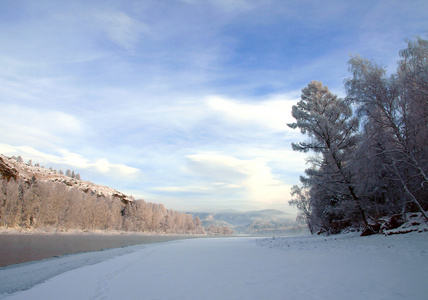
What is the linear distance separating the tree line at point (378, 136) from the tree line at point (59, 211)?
224 feet

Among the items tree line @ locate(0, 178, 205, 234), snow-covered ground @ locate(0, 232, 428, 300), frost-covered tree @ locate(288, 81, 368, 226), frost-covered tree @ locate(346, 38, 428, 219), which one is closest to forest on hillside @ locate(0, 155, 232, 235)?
tree line @ locate(0, 178, 205, 234)

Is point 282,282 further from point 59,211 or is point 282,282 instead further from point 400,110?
point 59,211

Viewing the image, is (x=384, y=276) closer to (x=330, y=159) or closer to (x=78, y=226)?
(x=330, y=159)

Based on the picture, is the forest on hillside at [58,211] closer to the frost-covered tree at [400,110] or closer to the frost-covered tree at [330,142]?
the frost-covered tree at [330,142]

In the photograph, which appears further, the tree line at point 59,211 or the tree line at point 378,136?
the tree line at point 59,211

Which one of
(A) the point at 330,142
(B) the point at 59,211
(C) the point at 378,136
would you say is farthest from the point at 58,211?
(C) the point at 378,136

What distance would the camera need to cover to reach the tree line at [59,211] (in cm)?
5556

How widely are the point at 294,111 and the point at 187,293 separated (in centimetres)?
1923

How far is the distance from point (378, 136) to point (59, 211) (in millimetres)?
79689

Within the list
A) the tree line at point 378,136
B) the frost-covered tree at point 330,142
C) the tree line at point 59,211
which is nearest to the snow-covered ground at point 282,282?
the tree line at point 378,136

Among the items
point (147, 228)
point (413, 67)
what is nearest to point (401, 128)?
point (413, 67)

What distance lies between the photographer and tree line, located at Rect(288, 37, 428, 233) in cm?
1366

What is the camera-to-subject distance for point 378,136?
14.2 m

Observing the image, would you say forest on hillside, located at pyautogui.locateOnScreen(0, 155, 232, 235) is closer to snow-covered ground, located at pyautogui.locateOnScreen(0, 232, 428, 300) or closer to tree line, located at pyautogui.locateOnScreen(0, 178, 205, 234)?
tree line, located at pyautogui.locateOnScreen(0, 178, 205, 234)
